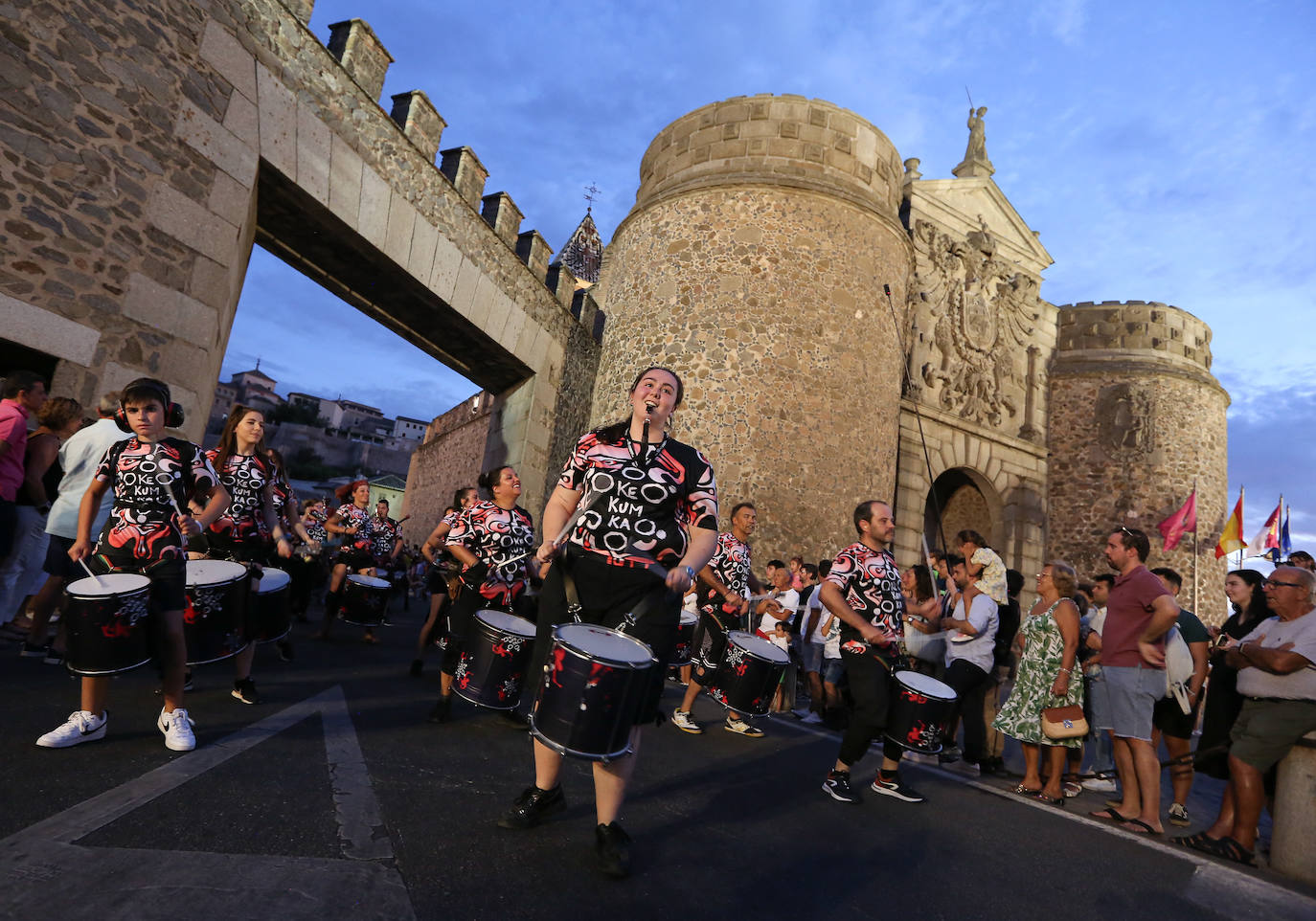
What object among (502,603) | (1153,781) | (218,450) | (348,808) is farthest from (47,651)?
(1153,781)

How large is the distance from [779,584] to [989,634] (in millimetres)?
3149

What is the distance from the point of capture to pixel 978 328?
17.6 m

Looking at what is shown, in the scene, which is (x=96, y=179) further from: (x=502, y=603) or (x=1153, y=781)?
(x=1153, y=781)

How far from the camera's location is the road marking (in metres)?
1.90

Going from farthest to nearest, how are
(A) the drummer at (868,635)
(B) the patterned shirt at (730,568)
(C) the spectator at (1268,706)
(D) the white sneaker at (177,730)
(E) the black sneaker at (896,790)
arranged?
(B) the patterned shirt at (730,568) < (E) the black sneaker at (896,790) < (A) the drummer at (868,635) < (C) the spectator at (1268,706) < (D) the white sneaker at (177,730)

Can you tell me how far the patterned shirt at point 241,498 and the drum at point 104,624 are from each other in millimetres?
1600

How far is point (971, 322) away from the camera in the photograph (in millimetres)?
17391

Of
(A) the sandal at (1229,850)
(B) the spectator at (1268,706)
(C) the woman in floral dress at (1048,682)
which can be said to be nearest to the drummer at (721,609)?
(C) the woman in floral dress at (1048,682)

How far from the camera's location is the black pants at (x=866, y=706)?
14.4 ft

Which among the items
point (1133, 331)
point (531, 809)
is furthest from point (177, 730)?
point (1133, 331)

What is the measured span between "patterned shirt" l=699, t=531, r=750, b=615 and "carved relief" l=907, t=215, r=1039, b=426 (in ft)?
34.1

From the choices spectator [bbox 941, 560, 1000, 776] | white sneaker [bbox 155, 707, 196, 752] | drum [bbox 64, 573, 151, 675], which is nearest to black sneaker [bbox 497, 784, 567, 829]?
white sneaker [bbox 155, 707, 196, 752]

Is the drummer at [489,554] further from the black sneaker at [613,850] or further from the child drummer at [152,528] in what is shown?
the black sneaker at [613,850]

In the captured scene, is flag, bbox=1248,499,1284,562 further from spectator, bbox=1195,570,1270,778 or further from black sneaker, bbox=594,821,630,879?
black sneaker, bbox=594,821,630,879
